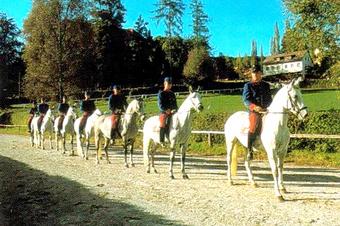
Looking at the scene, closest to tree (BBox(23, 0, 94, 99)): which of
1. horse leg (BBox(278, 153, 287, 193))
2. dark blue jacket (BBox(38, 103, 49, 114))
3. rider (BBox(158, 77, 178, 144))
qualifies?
dark blue jacket (BBox(38, 103, 49, 114))

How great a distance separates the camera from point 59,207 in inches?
411

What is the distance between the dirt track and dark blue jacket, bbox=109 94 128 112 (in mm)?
3293

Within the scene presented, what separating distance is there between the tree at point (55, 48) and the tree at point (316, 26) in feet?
101

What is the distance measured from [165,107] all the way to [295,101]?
18.9 ft

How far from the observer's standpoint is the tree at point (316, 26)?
2498cm

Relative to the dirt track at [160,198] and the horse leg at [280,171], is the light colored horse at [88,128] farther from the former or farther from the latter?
the horse leg at [280,171]

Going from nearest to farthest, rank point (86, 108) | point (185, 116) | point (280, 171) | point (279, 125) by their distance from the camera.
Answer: point (279, 125), point (280, 171), point (185, 116), point (86, 108)

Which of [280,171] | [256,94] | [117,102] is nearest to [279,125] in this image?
[280,171]

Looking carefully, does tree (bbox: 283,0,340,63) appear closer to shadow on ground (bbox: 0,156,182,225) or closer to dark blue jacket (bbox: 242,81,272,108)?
dark blue jacket (bbox: 242,81,272,108)

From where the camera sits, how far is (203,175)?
50.8 feet

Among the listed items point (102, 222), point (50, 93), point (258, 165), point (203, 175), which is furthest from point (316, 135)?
point (50, 93)

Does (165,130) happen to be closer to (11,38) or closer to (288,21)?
(288,21)

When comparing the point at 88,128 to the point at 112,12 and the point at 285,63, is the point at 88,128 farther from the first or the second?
the point at 285,63

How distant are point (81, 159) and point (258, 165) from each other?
820cm
